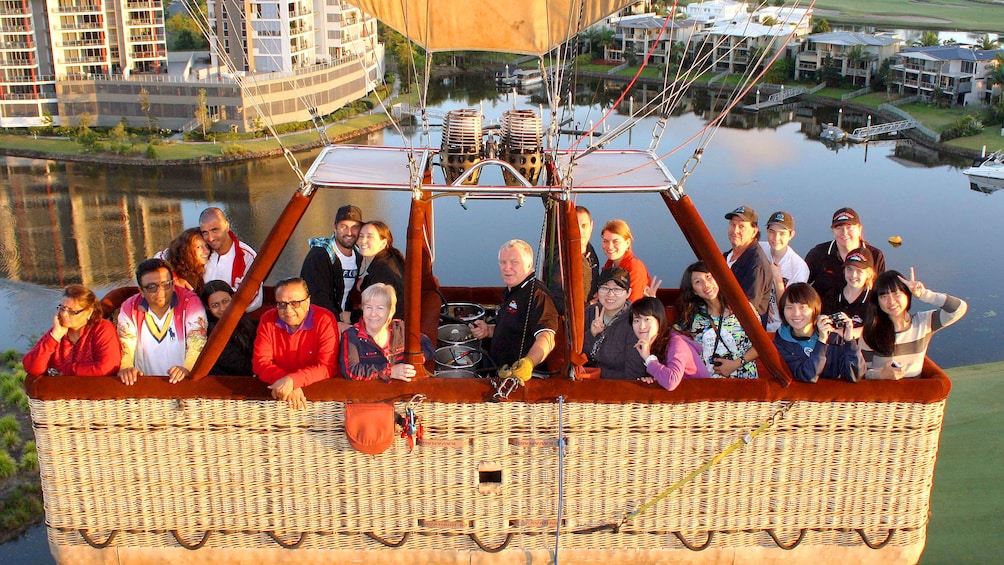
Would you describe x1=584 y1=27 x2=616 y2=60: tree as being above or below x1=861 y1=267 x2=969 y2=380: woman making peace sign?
below

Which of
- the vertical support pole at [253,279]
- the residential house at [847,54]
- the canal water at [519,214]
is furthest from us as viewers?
the residential house at [847,54]

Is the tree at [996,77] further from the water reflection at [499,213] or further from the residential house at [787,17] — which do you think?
the residential house at [787,17]

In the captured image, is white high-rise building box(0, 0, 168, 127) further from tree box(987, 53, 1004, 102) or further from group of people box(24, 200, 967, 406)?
group of people box(24, 200, 967, 406)

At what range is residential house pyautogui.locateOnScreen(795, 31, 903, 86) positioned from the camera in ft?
166

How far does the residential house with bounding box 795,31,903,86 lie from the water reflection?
1281 cm

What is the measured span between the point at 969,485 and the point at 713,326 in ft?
7.62

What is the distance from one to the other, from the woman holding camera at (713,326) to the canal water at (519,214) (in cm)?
1698

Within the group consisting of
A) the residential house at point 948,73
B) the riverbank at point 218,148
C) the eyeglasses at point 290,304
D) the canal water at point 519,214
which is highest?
the eyeglasses at point 290,304

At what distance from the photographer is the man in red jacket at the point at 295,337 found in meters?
3.29

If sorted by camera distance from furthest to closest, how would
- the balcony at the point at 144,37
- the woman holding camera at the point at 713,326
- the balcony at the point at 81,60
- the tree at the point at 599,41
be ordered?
the tree at the point at 599,41 → the balcony at the point at 144,37 → the balcony at the point at 81,60 → the woman holding camera at the point at 713,326

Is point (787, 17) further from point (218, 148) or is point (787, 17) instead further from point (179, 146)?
point (179, 146)

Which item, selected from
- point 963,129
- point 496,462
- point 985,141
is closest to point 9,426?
point 496,462

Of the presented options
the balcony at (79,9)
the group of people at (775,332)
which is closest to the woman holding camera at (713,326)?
the group of people at (775,332)

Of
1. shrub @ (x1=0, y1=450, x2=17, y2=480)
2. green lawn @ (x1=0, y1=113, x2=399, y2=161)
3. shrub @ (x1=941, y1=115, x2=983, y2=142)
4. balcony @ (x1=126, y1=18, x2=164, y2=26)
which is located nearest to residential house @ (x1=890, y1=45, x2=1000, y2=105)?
shrub @ (x1=941, y1=115, x2=983, y2=142)
